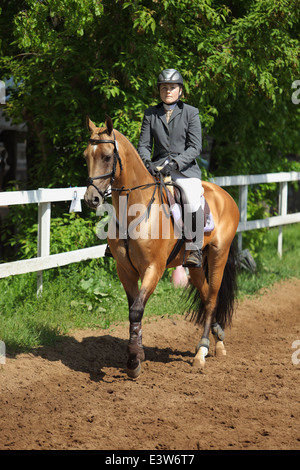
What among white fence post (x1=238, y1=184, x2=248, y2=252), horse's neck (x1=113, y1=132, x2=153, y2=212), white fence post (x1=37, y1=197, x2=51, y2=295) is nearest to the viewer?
horse's neck (x1=113, y1=132, x2=153, y2=212)

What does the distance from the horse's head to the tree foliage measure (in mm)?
3255

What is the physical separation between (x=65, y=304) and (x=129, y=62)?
3.56m

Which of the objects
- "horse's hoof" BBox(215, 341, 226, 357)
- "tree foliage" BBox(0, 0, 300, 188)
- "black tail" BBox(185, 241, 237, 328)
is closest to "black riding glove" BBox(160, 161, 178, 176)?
"black tail" BBox(185, 241, 237, 328)

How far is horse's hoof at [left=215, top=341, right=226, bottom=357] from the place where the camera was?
23.4ft

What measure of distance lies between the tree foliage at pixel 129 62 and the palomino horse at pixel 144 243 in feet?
8.06

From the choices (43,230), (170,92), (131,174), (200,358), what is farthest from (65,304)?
(170,92)

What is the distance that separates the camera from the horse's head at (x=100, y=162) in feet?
17.9

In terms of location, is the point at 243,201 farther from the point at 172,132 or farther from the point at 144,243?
the point at 144,243

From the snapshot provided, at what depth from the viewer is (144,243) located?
19.7ft

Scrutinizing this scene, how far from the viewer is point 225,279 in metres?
7.55

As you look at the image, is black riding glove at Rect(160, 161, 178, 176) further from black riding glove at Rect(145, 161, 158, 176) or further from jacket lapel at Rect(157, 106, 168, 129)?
jacket lapel at Rect(157, 106, 168, 129)

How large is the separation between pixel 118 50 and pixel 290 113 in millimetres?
4310

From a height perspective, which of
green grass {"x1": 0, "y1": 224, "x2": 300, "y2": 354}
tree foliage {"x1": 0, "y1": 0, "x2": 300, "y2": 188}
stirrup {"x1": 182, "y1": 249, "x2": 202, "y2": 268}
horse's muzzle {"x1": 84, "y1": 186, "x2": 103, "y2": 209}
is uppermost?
Answer: tree foliage {"x1": 0, "y1": 0, "x2": 300, "y2": 188}
